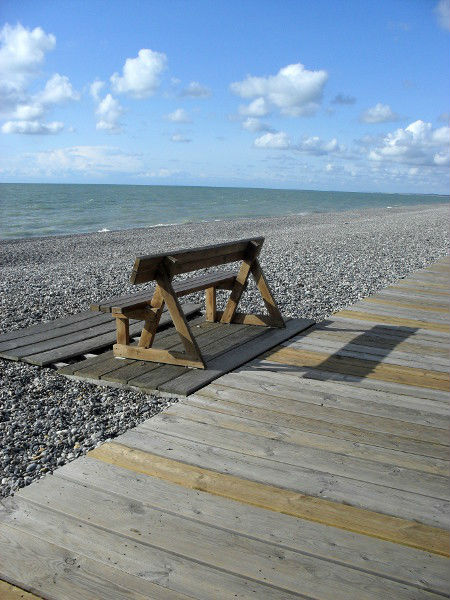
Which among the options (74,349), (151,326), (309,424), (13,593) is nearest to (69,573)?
(13,593)

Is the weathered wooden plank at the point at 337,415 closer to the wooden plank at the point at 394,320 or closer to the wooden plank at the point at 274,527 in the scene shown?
the wooden plank at the point at 274,527

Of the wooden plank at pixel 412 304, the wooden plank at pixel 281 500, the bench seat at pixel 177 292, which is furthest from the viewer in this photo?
the wooden plank at pixel 412 304

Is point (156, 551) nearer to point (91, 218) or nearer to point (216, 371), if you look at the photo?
point (216, 371)

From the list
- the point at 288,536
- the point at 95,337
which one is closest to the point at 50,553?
the point at 288,536

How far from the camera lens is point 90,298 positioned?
8.73 m

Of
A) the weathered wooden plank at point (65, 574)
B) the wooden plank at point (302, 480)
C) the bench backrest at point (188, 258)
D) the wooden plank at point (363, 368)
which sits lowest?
the weathered wooden plank at point (65, 574)

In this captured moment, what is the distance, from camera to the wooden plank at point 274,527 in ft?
7.98

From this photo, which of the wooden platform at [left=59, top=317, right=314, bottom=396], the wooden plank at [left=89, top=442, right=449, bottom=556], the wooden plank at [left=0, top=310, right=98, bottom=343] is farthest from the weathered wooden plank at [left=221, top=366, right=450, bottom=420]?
the wooden plank at [left=0, top=310, right=98, bottom=343]

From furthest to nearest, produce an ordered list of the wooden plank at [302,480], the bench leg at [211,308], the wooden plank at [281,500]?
the bench leg at [211,308] → the wooden plank at [302,480] → the wooden plank at [281,500]

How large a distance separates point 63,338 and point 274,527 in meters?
3.99

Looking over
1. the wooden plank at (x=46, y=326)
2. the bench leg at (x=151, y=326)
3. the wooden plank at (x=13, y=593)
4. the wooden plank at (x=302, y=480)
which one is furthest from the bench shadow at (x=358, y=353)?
the wooden plank at (x=13, y=593)

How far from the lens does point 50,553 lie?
8.09 ft

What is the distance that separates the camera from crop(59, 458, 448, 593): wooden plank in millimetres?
2432

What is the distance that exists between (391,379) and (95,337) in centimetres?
303
